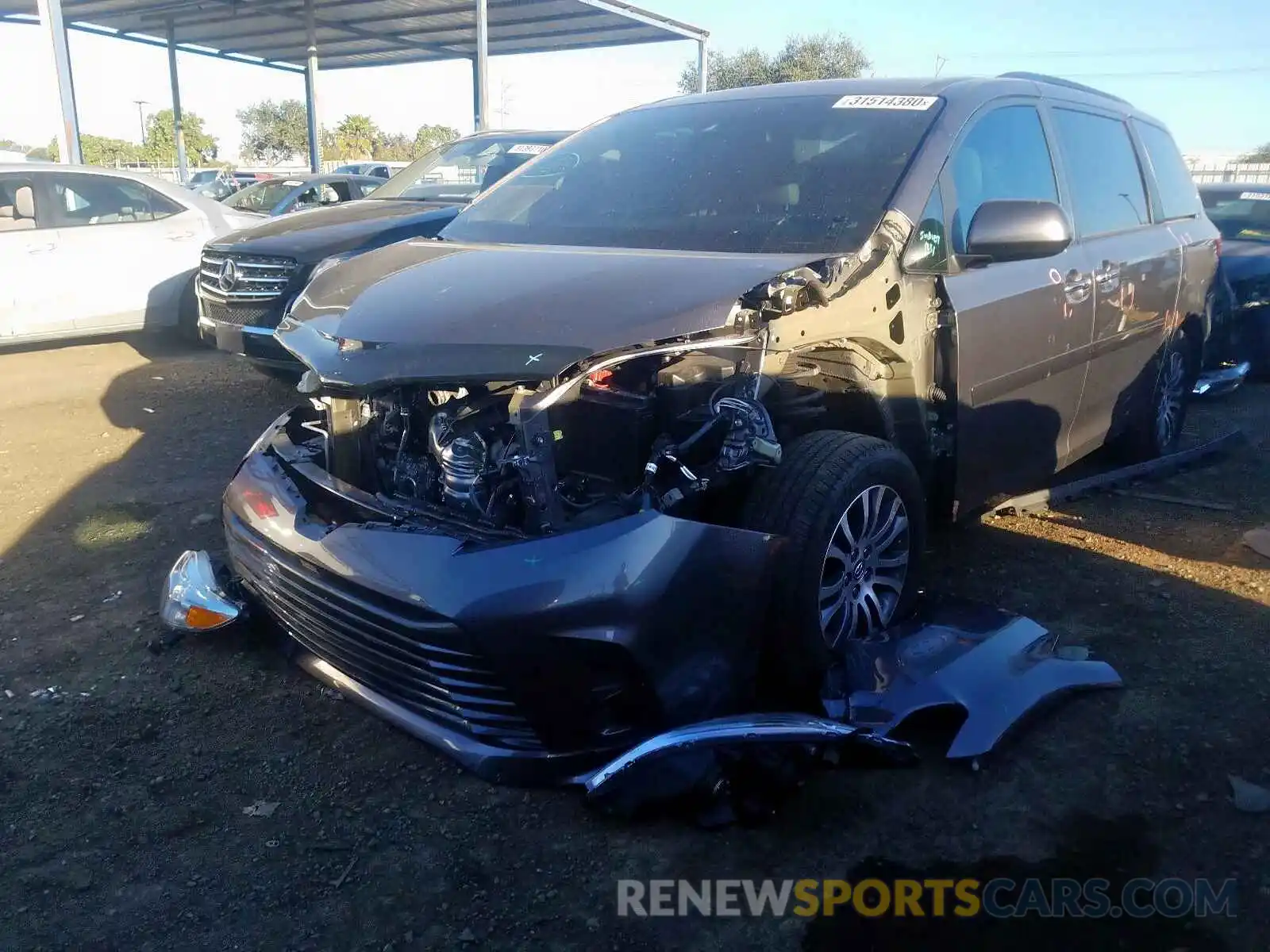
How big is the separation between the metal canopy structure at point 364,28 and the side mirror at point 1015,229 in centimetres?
1523

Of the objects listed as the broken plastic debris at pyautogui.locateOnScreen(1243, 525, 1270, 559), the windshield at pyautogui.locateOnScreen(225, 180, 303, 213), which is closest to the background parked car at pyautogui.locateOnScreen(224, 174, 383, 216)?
the windshield at pyautogui.locateOnScreen(225, 180, 303, 213)

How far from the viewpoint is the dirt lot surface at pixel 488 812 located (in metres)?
2.24

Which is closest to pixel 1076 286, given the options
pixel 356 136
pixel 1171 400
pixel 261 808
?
pixel 1171 400

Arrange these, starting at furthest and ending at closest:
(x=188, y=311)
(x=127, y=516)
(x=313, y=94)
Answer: (x=313, y=94), (x=188, y=311), (x=127, y=516)

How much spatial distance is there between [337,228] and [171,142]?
51742 millimetres

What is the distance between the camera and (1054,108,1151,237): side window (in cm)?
425

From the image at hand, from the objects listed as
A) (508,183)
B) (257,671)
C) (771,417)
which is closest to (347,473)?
(257,671)

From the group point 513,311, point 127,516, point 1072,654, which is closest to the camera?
point 513,311

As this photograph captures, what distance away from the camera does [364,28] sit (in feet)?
71.1

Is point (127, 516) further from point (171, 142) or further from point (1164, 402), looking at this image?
point (171, 142)

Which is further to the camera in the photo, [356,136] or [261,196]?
[356,136]

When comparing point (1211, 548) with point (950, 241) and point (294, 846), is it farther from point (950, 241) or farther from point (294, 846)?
point (294, 846)

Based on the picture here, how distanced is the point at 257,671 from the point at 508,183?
2.29m

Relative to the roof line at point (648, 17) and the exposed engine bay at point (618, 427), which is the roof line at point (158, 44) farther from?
the exposed engine bay at point (618, 427)
